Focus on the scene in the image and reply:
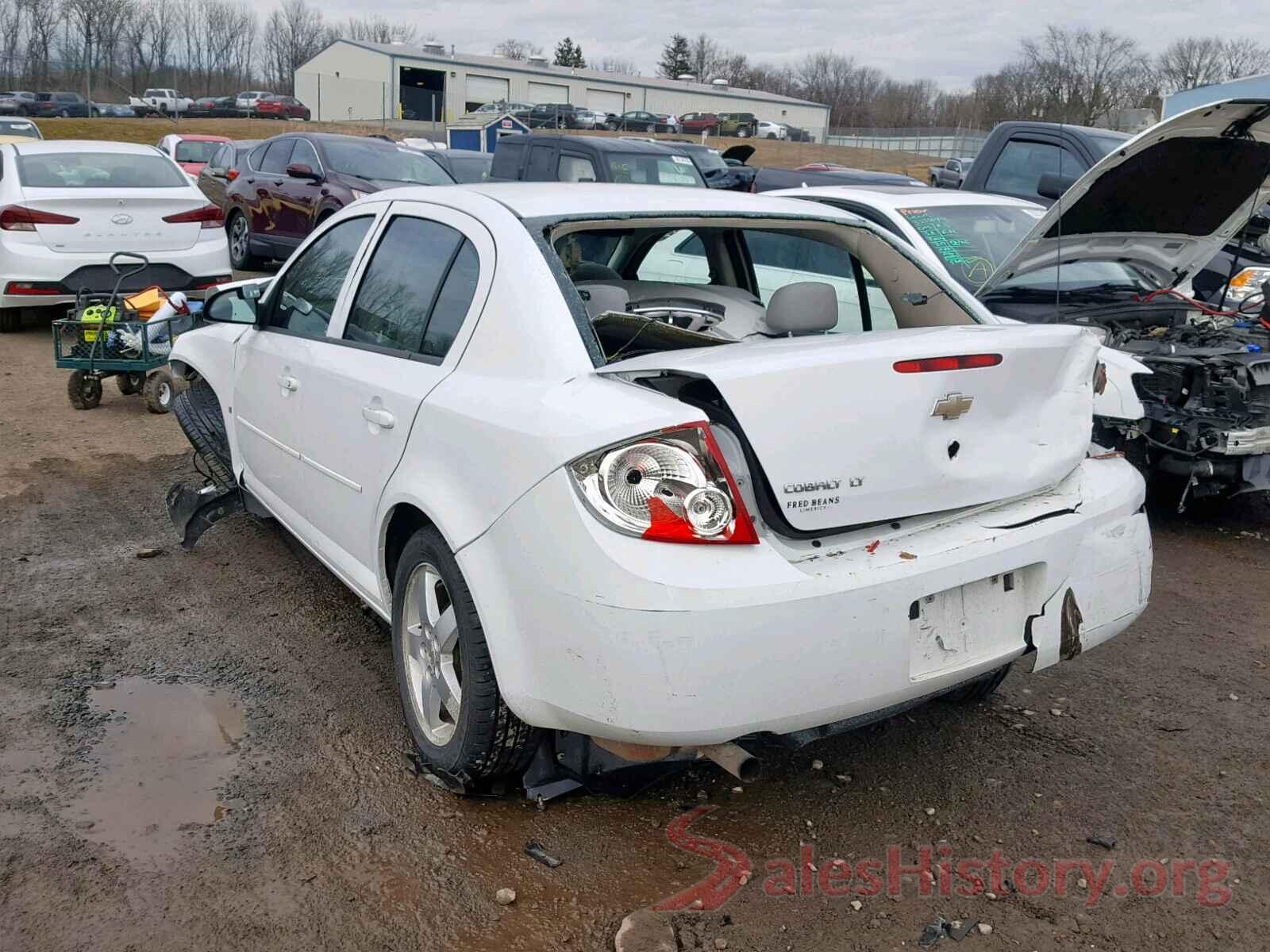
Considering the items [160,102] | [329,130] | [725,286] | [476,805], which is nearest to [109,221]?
[725,286]

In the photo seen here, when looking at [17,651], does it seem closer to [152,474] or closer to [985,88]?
[152,474]

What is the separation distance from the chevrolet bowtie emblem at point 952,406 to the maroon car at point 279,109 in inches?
2386

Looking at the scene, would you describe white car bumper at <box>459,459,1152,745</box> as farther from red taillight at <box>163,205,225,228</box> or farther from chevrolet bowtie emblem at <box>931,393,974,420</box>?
red taillight at <box>163,205,225,228</box>

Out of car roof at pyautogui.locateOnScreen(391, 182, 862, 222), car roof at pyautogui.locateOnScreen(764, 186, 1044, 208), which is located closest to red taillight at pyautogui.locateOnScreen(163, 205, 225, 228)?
car roof at pyautogui.locateOnScreen(764, 186, 1044, 208)

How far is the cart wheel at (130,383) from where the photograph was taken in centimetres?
834

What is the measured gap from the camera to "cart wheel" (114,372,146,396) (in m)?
8.34

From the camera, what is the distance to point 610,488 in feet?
8.60

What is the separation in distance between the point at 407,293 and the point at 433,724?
4.46 feet

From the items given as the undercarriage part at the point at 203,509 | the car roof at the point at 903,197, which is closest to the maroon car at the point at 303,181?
the car roof at the point at 903,197

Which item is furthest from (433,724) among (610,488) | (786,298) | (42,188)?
(42,188)

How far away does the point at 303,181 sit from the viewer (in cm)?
1295

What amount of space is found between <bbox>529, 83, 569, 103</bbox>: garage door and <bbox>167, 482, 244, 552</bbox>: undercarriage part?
7313 centimetres

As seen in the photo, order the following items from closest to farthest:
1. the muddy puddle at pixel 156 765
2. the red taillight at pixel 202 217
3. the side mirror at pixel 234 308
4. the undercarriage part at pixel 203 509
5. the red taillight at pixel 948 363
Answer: the red taillight at pixel 948 363, the muddy puddle at pixel 156 765, the side mirror at pixel 234 308, the undercarriage part at pixel 203 509, the red taillight at pixel 202 217

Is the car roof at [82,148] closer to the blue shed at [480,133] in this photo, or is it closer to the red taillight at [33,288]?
the red taillight at [33,288]
